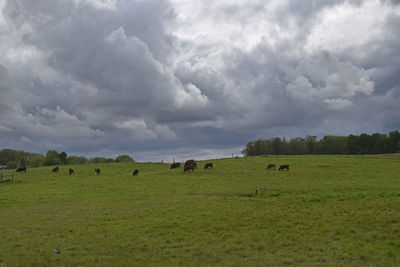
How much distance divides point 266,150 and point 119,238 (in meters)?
118

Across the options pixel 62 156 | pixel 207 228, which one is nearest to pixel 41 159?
pixel 62 156

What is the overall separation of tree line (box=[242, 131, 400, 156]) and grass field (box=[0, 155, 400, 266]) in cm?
10044

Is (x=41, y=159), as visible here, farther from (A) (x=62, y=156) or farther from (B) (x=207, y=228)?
(B) (x=207, y=228)

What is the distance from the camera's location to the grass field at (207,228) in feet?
39.9

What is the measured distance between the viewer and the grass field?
12.1 metres

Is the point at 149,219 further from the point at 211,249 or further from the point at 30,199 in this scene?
the point at 30,199

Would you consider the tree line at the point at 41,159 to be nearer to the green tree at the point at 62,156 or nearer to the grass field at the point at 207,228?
the green tree at the point at 62,156

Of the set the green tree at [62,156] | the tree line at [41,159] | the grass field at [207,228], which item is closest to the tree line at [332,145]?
the tree line at [41,159]

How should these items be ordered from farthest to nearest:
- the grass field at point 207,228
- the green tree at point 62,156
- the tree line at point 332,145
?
the green tree at point 62,156
the tree line at point 332,145
the grass field at point 207,228

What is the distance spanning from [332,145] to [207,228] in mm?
121738

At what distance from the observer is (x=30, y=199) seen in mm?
29516

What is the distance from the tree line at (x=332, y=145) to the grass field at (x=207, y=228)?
100 meters

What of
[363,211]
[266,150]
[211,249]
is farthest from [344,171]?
[266,150]

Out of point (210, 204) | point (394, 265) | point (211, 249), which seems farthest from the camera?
point (210, 204)
